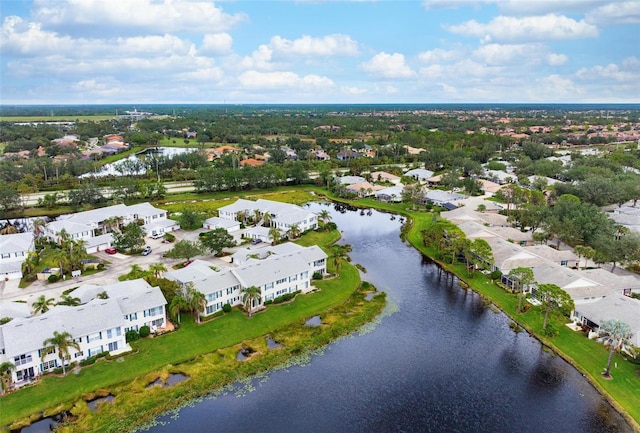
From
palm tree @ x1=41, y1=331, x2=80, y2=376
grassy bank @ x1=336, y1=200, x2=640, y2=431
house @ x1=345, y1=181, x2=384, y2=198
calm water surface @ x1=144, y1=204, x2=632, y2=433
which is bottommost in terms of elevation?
calm water surface @ x1=144, y1=204, x2=632, y2=433

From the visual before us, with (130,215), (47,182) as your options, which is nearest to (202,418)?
(130,215)

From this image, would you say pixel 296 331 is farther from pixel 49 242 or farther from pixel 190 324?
pixel 49 242

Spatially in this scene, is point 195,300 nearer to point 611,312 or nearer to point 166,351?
point 166,351

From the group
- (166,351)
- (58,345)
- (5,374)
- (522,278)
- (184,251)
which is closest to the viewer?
(5,374)

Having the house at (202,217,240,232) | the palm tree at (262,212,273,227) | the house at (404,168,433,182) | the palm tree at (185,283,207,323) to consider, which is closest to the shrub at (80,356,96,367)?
the palm tree at (185,283,207,323)

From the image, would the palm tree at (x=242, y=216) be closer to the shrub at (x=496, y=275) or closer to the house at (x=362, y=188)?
the house at (x=362, y=188)

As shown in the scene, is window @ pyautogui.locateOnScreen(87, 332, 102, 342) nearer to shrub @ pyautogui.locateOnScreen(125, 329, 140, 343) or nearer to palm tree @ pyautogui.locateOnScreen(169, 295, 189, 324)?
shrub @ pyautogui.locateOnScreen(125, 329, 140, 343)

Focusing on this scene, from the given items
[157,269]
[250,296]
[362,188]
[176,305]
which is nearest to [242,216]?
[157,269]
